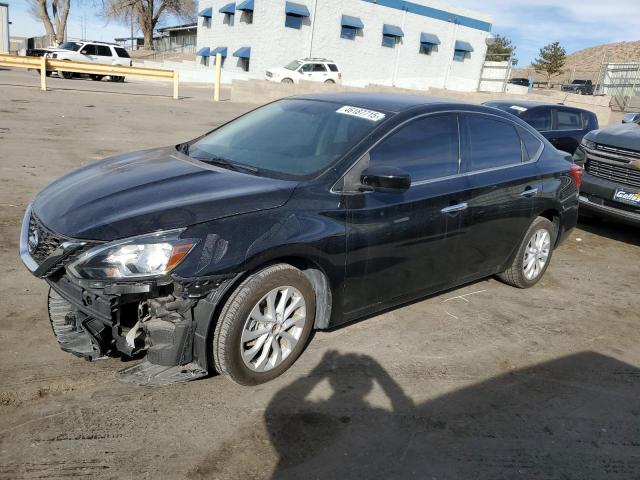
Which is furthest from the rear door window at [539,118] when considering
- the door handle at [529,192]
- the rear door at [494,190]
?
the door handle at [529,192]

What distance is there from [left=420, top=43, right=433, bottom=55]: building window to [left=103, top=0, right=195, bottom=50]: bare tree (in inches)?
1083

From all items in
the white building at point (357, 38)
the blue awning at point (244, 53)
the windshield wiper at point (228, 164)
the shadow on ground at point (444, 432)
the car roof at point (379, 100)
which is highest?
the white building at point (357, 38)

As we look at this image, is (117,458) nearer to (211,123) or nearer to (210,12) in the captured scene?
(211,123)

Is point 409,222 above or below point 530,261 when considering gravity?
above

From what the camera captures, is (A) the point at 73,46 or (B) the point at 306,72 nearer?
(B) the point at 306,72

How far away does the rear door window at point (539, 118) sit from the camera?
10.3 m

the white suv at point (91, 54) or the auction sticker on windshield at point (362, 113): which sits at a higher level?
the white suv at point (91, 54)

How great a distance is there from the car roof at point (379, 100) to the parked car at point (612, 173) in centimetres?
373

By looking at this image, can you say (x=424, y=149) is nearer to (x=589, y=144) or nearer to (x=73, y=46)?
(x=589, y=144)

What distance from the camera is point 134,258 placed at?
111 inches

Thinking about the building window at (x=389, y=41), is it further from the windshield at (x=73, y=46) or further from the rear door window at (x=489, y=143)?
the rear door window at (x=489, y=143)

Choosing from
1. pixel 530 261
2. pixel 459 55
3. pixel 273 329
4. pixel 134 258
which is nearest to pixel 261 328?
pixel 273 329

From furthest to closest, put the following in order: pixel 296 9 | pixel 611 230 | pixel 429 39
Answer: pixel 429 39
pixel 296 9
pixel 611 230

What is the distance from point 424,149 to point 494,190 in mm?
832
